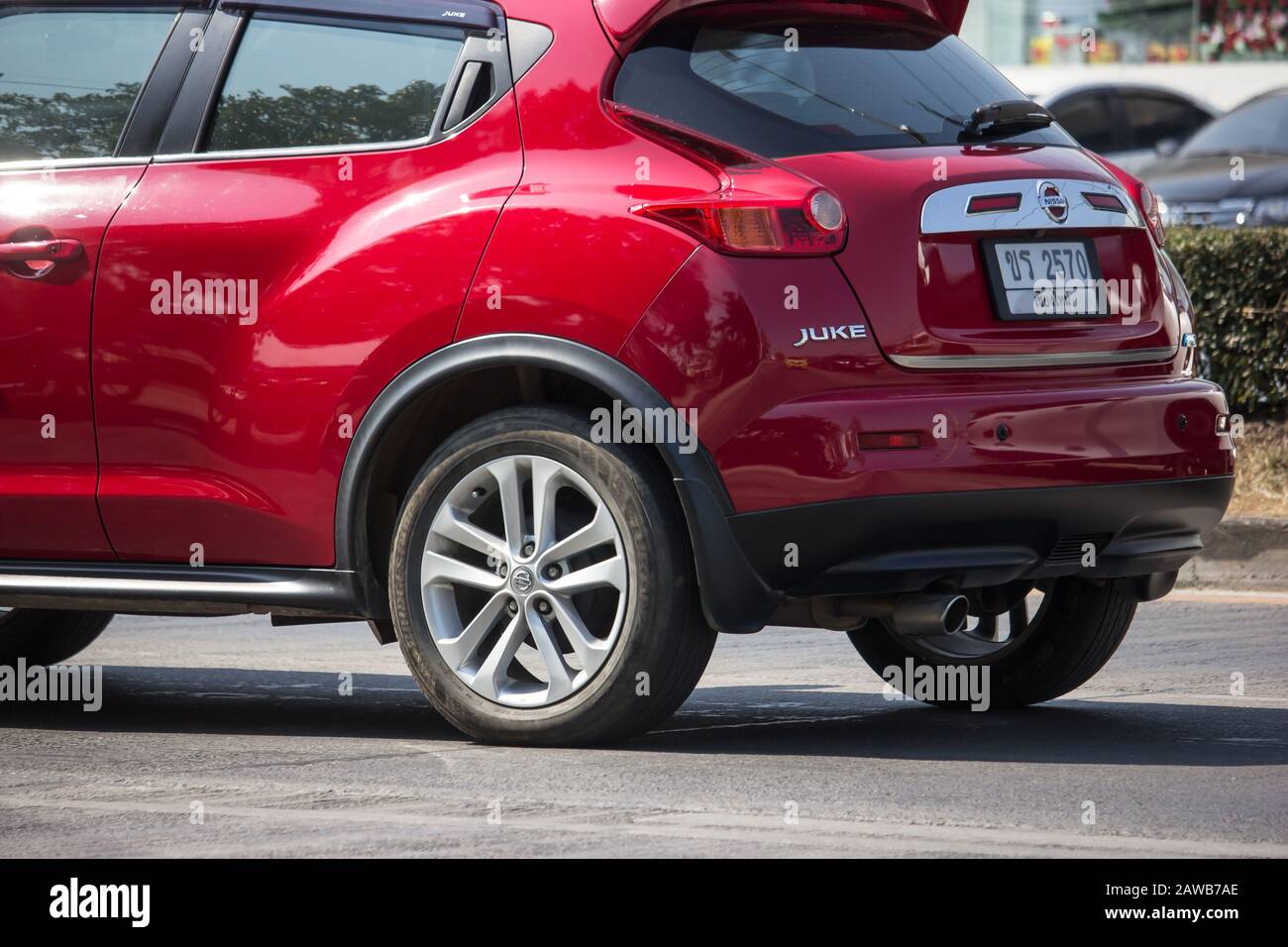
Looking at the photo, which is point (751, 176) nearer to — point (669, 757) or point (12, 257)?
point (669, 757)

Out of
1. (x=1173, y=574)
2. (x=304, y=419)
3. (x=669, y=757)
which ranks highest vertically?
(x=304, y=419)

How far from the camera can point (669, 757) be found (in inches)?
209

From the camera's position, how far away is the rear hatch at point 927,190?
201 inches

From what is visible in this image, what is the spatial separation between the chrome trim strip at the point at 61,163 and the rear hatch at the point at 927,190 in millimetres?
1341

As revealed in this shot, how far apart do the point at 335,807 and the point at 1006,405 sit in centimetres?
173

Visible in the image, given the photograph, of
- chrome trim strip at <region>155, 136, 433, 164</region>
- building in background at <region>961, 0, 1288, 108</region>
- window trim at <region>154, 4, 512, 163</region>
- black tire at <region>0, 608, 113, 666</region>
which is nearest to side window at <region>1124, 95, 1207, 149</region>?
building in background at <region>961, 0, 1288, 108</region>

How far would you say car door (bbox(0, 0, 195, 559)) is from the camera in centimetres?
567

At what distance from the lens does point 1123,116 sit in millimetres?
21219

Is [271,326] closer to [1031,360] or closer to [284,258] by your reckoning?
[284,258]
